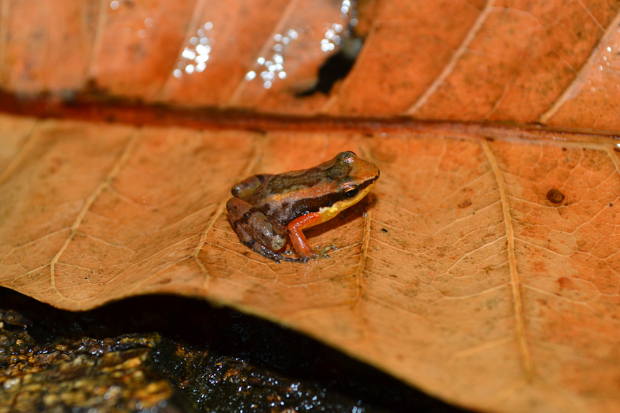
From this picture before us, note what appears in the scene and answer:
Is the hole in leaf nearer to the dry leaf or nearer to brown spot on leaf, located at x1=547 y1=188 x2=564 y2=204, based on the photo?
the dry leaf

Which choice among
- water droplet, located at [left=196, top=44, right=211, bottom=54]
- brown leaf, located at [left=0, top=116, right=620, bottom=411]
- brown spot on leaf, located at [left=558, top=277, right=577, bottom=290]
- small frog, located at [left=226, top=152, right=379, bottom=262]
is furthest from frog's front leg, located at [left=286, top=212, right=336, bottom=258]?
water droplet, located at [left=196, top=44, right=211, bottom=54]

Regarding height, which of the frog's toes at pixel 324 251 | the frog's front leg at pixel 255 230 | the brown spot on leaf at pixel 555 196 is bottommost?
the frog's front leg at pixel 255 230

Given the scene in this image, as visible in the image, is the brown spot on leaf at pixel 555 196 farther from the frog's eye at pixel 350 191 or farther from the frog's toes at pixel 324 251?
the frog's toes at pixel 324 251

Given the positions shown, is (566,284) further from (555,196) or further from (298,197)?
(298,197)

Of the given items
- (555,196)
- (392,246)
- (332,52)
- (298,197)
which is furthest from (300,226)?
(555,196)

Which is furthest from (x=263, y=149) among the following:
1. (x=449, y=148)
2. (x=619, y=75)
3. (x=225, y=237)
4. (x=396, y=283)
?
(x=619, y=75)

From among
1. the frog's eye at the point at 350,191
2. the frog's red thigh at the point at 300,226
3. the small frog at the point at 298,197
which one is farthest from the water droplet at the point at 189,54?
the frog's eye at the point at 350,191
